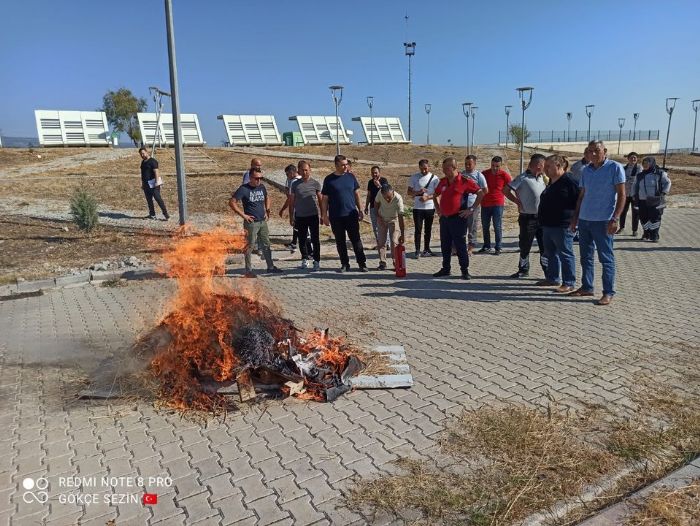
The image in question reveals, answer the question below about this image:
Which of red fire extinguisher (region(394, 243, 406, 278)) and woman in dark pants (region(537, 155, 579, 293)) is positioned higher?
woman in dark pants (region(537, 155, 579, 293))

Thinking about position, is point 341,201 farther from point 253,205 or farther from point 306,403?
point 306,403

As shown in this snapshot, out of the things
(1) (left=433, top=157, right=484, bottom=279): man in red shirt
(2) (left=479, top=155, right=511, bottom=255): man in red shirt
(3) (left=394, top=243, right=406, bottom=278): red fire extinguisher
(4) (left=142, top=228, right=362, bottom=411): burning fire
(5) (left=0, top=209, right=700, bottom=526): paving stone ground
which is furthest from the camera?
(2) (left=479, top=155, right=511, bottom=255): man in red shirt

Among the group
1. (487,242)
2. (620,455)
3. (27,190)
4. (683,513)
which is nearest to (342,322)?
(620,455)

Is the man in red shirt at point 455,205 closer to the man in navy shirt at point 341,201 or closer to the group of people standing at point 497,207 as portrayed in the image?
the group of people standing at point 497,207

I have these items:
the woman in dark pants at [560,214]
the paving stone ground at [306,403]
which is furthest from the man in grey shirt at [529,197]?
the paving stone ground at [306,403]

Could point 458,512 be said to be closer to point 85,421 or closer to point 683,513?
point 683,513

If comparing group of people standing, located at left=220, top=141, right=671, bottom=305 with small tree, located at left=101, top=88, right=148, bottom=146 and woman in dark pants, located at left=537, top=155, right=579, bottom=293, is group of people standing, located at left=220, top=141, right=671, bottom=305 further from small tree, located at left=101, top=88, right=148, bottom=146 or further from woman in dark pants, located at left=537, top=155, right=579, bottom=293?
small tree, located at left=101, top=88, right=148, bottom=146

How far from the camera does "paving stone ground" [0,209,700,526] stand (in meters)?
3.08

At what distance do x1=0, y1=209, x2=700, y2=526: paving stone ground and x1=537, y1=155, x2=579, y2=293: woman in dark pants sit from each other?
0.48 m

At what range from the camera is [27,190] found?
18641mm

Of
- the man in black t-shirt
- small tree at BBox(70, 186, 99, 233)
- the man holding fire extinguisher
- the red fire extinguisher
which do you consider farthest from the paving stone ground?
the man in black t-shirt

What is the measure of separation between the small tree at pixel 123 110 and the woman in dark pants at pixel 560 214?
168 feet

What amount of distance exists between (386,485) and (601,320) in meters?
4.17

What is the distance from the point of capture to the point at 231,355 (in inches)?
167
